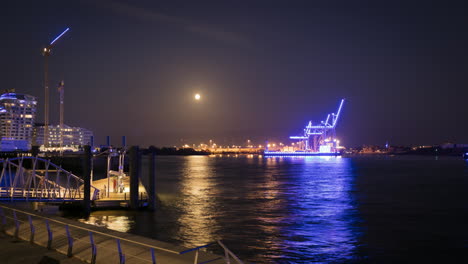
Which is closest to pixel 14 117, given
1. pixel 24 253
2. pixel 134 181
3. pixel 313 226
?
pixel 134 181

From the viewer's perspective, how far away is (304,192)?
44719 millimetres

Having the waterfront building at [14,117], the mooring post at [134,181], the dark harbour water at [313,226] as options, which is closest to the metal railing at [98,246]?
the dark harbour water at [313,226]

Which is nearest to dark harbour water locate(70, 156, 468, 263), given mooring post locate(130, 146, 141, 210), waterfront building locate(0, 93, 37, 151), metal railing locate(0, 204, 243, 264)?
mooring post locate(130, 146, 141, 210)

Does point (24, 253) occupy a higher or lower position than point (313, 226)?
higher

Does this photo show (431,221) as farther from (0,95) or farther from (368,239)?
(0,95)

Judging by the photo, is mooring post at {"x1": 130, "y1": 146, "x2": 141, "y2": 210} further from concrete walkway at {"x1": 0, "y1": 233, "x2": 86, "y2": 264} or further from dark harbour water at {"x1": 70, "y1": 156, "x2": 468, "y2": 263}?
concrete walkway at {"x1": 0, "y1": 233, "x2": 86, "y2": 264}

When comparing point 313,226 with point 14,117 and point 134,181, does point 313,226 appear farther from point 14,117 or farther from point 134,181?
point 14,117

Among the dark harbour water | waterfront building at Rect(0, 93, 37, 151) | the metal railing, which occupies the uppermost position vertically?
waterfront building at Rect(0, 93, 37, 151)

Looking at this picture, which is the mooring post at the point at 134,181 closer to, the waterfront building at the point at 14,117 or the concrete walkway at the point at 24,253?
the concrete walkway at the point at 24,253

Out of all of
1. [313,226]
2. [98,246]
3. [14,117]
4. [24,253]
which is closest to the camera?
[98,246]

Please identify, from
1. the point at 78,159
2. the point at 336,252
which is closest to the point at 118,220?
the point at 336,252

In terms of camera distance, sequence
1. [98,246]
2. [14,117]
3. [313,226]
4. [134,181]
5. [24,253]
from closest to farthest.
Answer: [98,246] < [24,253] < [313,226] < [134,181] < [14,117]

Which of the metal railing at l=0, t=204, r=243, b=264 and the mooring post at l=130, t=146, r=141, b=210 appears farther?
the mooring post at l=130, t=146, r=141, b=210

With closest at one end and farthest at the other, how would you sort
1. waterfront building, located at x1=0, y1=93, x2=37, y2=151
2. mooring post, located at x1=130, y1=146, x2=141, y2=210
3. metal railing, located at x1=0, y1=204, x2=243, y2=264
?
metal railing, located at x1=0, y1=204, x2=243, y2=264 < mooring post, located at x1=130, y1=146, x2=141, y2=210 < waterfront building, located at x1=0, y1=93, x2=37, y2=151
